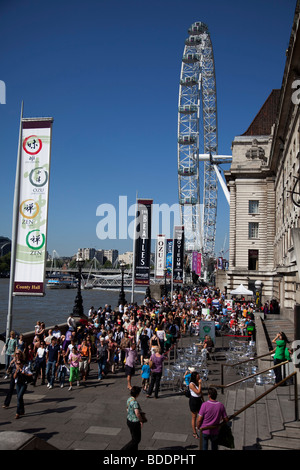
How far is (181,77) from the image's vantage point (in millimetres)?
92250

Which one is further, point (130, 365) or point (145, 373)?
point (130, 365)

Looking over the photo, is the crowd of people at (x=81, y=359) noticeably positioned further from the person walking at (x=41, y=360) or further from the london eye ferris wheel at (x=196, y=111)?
the london eye ferris wheel at (x=196, y=111)

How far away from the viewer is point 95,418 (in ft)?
36.1

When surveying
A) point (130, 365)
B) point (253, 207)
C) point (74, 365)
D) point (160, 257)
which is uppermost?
point (253, 207)

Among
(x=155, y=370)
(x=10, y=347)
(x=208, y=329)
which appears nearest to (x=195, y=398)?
(x=155, y=370)

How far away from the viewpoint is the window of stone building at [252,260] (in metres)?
49.6

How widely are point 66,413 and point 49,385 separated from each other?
3.02m

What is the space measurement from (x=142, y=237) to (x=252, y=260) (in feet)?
69.4

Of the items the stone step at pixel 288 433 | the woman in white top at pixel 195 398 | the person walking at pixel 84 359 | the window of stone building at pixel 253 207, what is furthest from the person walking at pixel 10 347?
the window of stone building at pixel 253 207

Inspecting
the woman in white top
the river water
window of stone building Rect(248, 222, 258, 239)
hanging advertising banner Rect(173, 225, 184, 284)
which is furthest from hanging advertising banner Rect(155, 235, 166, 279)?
the woman in white top

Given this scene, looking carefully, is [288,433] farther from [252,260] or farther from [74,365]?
[252,260]

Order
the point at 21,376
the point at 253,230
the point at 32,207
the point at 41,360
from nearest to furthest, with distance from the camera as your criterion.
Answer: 1. the point at 21,376
2. the point at 41,360
3. the point at 32,207
4. the point at 253,230
